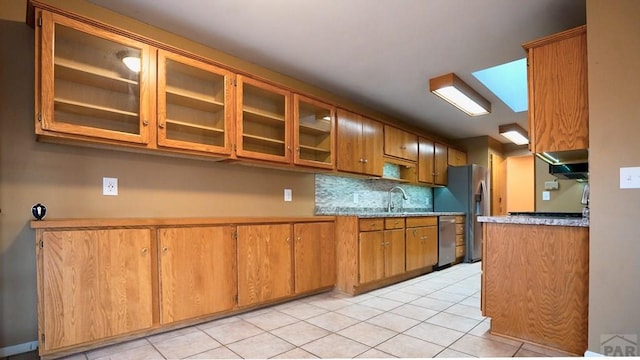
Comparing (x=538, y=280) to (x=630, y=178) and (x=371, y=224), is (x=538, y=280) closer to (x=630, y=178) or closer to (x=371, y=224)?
(x=630, y=178)

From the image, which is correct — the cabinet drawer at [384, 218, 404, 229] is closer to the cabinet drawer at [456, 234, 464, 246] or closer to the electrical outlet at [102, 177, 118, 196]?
the cabinet drawer at [456, 234, 464, 246]

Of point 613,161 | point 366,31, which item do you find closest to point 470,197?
point 613,161

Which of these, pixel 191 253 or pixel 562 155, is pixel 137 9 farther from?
pixel 562 155

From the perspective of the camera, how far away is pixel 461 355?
1.99 meters

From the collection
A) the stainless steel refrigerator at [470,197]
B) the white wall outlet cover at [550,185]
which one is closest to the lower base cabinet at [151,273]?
the stainless steel refrigerator at [470,197]

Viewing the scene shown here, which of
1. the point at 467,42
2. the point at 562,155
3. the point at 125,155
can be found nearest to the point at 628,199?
the point at 562,155

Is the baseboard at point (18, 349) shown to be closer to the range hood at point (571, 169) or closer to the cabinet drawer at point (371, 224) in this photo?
the cabinet drawer at point (371, 224)

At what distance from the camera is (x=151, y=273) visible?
222 cm

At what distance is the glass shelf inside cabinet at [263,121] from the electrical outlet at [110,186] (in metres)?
0.98

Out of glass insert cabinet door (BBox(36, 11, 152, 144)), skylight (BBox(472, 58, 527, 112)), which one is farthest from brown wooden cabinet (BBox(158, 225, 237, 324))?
skylight (BBox(472, 58, 527, 112))

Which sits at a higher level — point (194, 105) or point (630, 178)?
point (194, 105)

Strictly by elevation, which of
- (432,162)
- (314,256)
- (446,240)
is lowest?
(446,240)

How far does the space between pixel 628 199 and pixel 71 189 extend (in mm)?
3310

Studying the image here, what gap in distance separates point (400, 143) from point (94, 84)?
3616mm
